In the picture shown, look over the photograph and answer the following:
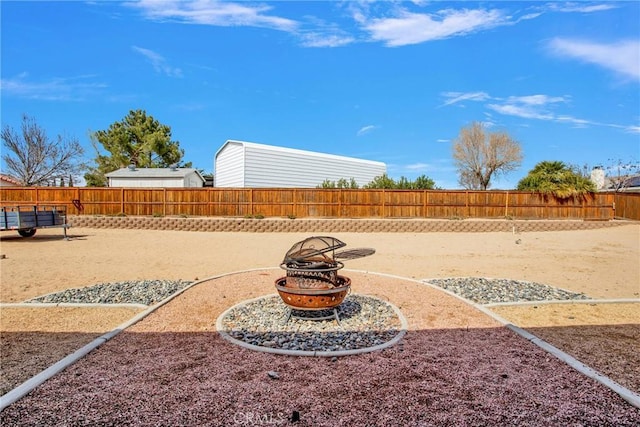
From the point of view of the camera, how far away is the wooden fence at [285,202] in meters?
20.0

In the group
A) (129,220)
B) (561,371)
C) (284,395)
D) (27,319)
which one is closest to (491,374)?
(561,371)

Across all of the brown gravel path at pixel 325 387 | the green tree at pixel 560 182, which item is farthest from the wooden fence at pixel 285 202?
the brown gravel path at pixel 325 387

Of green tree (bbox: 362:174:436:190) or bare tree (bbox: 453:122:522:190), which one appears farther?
bare tree (bbox: 453:122:522:190)

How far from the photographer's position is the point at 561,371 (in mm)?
3537

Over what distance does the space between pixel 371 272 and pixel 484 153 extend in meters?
30.3

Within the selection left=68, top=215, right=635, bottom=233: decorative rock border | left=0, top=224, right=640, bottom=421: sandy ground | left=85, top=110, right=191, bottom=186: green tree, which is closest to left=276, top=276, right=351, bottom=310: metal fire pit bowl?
left=0, top=224, right=640, bottom=421: sandy ground

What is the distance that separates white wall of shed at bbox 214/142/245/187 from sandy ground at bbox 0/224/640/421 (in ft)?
27.8

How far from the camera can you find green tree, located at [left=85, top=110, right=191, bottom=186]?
1336 inches

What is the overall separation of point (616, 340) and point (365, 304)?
3302 mm

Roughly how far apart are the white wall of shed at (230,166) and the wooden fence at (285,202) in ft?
14.7

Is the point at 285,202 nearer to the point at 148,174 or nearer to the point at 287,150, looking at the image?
the point at 287,150

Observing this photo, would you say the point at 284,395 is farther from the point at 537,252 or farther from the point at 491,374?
the point at 537,252

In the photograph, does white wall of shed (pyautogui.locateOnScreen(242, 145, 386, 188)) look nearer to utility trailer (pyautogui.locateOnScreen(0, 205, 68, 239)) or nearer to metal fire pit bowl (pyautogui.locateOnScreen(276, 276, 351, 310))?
utility trailer (pyautogui.locateOnScreen(0, 205, 68, 239))

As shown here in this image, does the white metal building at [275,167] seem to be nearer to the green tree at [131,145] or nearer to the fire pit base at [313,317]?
the green tree at [131,145]
